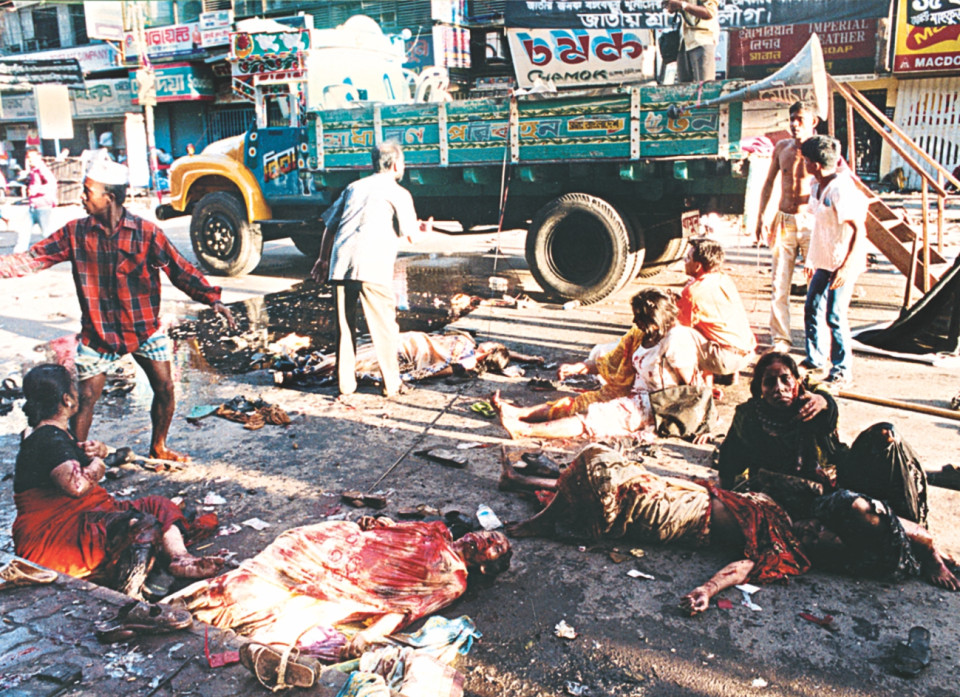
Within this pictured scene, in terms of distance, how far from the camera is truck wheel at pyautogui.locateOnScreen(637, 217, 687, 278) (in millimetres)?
8539

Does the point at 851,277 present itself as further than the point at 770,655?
Yes


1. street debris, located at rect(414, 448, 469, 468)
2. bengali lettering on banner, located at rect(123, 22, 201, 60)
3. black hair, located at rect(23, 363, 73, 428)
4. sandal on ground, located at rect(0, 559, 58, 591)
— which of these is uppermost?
bengali lettering on banner, located at rect(123, 22, 201, 60)

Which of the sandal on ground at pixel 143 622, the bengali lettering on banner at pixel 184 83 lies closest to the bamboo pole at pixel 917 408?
the sandal on ground at pixel 143 622

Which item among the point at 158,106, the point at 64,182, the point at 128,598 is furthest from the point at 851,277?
the point at 158,106

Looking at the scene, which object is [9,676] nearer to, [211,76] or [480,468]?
[480,468]

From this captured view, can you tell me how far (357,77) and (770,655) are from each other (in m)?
9.06

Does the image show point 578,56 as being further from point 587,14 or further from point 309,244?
point 309,244

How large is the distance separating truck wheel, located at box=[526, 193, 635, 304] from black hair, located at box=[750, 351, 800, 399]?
4.55 metres

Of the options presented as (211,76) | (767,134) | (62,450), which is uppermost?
(211,76)

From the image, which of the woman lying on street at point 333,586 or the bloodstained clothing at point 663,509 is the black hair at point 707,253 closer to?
the bloodstained clothing at point 663,509

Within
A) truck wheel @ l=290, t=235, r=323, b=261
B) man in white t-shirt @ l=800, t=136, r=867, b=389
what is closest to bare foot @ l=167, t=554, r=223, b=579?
man in white t-shirt @ l=800, t=136, r=867, b=389

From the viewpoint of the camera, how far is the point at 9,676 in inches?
102

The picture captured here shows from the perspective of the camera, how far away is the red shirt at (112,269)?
4.07m

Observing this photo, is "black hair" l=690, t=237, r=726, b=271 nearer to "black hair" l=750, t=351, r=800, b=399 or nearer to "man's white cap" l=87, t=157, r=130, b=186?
"black hair" l=750, t=351, r=800, b=399
